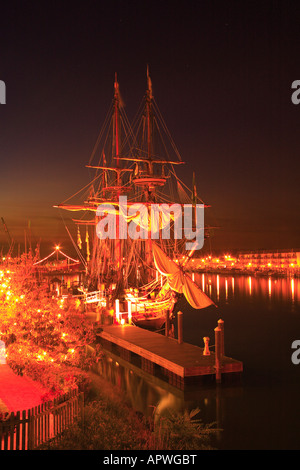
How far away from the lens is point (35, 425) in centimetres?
936

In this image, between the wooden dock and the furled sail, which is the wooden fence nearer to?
the wooden dock

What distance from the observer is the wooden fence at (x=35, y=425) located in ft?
29.9

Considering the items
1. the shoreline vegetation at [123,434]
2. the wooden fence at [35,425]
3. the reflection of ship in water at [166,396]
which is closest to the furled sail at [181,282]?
the reflection of ship in water at [166,396]

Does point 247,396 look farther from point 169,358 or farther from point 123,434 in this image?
point 123,434

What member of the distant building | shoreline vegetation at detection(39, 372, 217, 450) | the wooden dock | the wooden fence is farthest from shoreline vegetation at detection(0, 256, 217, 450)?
the distant building

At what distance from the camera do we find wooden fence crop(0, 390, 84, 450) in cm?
912

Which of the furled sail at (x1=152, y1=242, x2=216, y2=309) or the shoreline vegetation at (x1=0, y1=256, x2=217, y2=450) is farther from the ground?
the furled sail at (x1=152, y1=242, x2=216, y2=309)

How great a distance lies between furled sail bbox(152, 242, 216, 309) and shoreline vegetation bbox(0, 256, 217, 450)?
6.23 m

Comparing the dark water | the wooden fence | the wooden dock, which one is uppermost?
the wooden fence

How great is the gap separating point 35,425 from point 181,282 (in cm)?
1562

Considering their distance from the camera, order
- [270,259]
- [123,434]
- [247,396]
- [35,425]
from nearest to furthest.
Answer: [35,425]
[123,434]
[247,396]
[270,259]

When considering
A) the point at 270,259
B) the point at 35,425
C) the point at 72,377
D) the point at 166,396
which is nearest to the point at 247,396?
the point at 166,396

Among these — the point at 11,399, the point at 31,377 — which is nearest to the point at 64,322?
the point at 31,377
